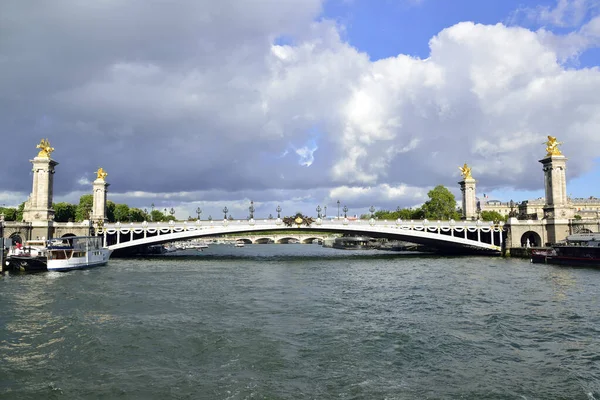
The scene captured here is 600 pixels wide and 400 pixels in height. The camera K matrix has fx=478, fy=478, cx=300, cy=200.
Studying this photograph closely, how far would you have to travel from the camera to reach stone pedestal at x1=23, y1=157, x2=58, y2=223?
6309 centimetres

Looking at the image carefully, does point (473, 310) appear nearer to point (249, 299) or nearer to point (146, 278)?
point (249, 299)

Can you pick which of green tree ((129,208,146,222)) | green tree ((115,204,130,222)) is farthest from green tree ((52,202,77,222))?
green tree ((129,208,146,222))

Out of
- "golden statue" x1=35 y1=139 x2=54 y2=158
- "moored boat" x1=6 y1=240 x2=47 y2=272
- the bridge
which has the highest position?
"golden statue" x1=35 y1=139 x2=54 y2=158

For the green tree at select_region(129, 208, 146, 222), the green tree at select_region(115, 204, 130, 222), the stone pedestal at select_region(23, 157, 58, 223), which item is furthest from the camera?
the green tree at select_region(129, 208, 146, 222)

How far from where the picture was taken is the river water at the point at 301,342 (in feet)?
40.2

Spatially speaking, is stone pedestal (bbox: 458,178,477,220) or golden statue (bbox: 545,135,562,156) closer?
golden statue (bbox: 545,135,562,156)

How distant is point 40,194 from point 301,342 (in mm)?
58800

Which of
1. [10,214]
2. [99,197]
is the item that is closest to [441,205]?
[99,197]

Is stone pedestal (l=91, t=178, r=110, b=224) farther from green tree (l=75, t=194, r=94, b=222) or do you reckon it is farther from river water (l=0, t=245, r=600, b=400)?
river water (l=0, t=245, r=600, b=400)

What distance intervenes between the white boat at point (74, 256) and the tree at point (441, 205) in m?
64.1

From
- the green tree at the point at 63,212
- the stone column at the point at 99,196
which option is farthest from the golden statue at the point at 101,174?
the green tree at the point at 63,212

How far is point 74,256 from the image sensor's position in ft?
148

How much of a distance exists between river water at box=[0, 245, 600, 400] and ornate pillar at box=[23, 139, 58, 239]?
113ft

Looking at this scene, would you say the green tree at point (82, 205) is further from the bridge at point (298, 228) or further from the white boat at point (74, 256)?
the white boat at point (74, 256)
